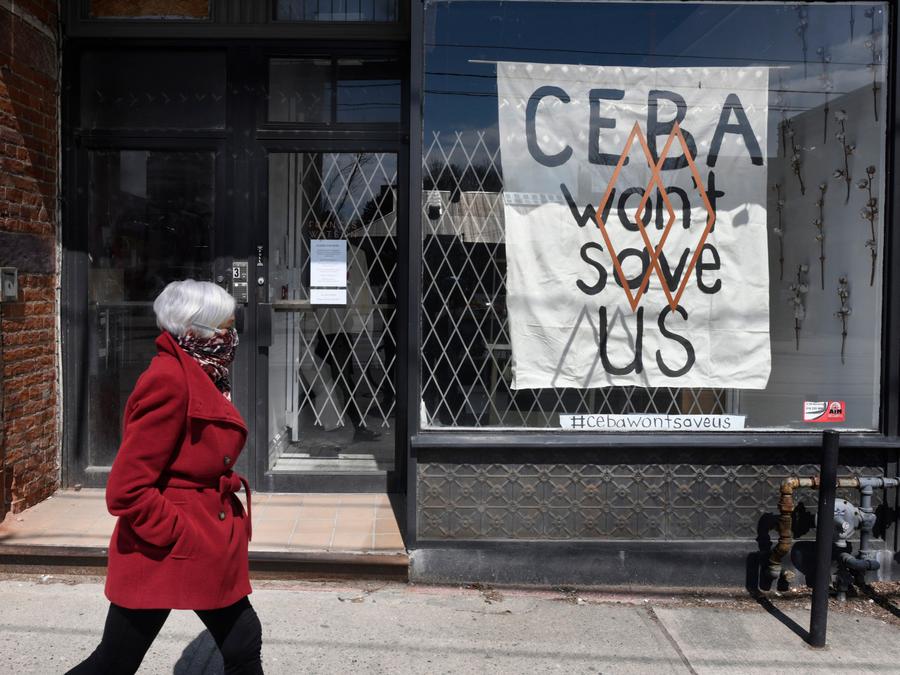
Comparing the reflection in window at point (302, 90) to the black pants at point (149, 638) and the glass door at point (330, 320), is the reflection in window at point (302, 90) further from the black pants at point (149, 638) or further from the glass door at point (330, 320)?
the black pants at point (149, 638)

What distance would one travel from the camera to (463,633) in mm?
3932

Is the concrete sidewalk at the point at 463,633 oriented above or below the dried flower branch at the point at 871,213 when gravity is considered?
below

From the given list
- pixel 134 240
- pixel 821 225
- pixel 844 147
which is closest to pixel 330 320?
pixel 134 240

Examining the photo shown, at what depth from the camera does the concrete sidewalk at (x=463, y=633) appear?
3.63 m

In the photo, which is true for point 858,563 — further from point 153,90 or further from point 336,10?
point 153,90

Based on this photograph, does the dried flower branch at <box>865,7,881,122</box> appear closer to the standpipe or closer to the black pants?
the standpipe

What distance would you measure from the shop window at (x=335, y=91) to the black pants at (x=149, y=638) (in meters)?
3.75

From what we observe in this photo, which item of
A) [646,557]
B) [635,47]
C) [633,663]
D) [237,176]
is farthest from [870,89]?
[237,176]

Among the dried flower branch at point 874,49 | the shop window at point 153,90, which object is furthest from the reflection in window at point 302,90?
the dried flower branch at point 874,49

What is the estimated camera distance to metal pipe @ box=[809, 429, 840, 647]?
376 cm

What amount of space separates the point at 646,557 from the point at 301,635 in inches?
75.9

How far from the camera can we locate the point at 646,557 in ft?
14.8

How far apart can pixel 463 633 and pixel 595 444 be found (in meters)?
1.26

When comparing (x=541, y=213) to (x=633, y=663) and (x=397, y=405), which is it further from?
(x=633, y=663)
